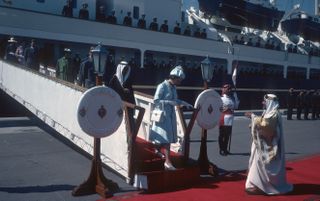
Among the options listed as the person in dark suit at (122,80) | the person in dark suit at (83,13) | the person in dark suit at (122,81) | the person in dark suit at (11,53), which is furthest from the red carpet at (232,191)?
the person in dark suit at (83,13)

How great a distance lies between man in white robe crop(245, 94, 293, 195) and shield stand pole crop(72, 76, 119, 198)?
7.77ft

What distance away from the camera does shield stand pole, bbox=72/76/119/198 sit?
240 inches

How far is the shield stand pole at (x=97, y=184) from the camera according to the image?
6103 millimetres

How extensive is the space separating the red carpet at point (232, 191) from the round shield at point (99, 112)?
3.72ft

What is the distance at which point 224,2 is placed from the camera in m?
36.3

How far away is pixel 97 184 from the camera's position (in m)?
6.31

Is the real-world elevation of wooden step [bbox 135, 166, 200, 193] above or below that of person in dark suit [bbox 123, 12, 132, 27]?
below

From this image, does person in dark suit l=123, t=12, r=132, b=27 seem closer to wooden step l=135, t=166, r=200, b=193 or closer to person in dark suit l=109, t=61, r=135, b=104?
person in dark suit l=109, t=61, r=135, b=104

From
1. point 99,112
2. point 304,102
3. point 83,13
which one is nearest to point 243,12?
point 304,102

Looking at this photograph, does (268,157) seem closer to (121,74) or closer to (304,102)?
(121,74)

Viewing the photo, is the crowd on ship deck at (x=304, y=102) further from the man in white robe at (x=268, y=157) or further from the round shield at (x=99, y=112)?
the round shield at (x=99, y=112)

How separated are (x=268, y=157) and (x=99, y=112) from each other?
9.76ft

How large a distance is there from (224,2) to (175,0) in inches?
421

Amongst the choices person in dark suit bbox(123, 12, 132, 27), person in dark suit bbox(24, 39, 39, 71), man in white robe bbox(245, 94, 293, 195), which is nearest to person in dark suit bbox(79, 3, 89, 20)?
person in dark suit bbox(123, 12, 132, 27)
